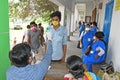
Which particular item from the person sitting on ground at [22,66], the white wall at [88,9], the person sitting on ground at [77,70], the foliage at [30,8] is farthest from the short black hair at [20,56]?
the white wall at [88,9]

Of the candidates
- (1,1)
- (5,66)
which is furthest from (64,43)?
(1,1)

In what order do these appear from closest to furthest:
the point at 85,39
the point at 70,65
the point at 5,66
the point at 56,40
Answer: the point at 70,65
the point at 5,66
the point at 56,40
the point at 85,39

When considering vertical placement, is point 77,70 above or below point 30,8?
below

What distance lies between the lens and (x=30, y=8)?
1223 cm

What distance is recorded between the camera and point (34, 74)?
152 cm

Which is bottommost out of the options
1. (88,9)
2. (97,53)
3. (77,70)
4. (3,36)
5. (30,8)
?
(97,53)

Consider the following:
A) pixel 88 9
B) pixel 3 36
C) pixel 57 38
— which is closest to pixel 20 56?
pixel 3 36

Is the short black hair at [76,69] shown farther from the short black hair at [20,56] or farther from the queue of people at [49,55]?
the short black hair at [20,56]

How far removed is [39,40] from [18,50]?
423 cm

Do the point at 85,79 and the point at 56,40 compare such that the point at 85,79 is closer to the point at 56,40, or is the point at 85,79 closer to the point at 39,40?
the point at 56,40

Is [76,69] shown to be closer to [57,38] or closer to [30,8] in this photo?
[57,38]

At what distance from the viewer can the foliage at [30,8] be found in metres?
11.7

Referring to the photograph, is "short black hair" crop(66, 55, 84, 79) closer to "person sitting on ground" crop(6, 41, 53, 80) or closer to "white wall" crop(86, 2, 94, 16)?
"person sitting on ground" crop(6, 41, 53, 80)

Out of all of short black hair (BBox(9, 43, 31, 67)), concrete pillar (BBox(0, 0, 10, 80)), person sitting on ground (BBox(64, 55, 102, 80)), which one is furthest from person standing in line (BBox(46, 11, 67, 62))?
short black hair (BBox(9, 43, 31, 67))
